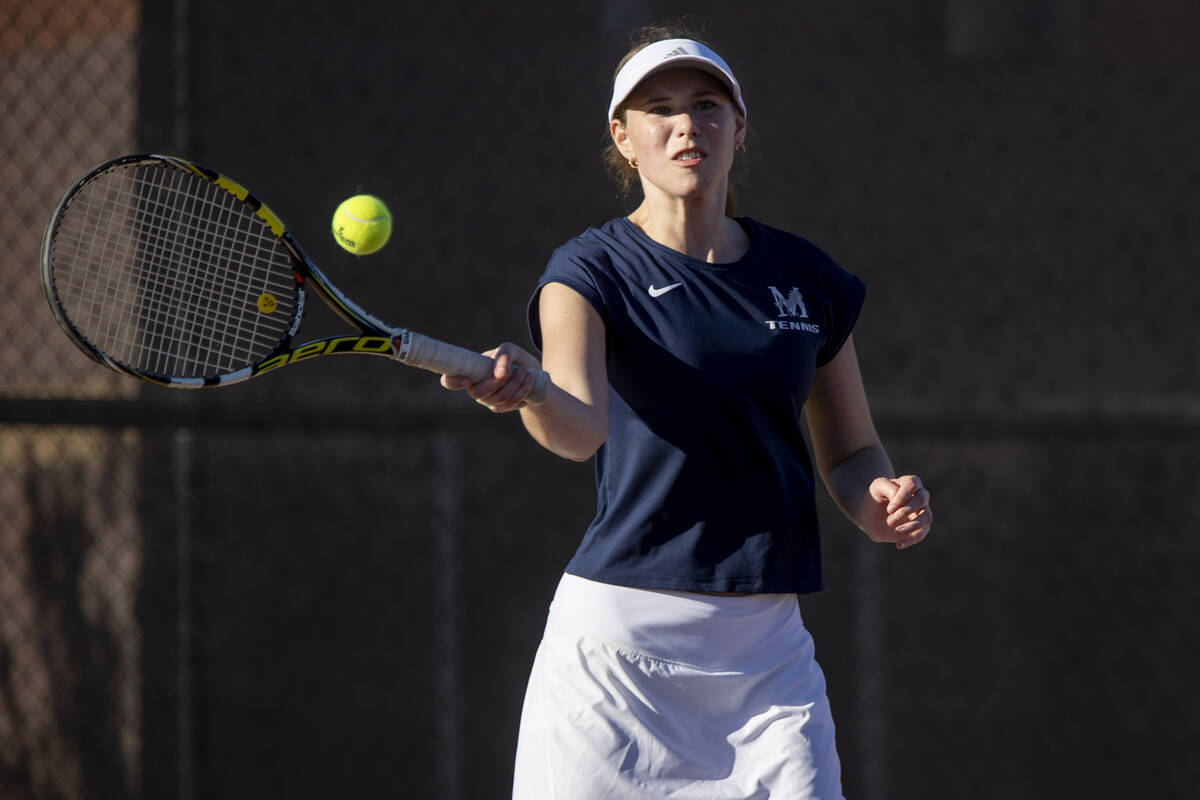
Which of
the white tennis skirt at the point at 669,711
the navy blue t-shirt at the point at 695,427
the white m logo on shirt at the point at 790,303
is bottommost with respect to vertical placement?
the white tennis skirt at the point at 669,711

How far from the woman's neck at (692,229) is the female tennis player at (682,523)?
34 millimetres

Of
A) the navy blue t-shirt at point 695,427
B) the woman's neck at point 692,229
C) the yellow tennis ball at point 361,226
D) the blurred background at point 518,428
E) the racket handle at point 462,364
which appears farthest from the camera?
the blurred background at point 518,428

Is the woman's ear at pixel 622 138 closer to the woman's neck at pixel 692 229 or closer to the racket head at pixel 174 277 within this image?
the woman's neck at pixel 692 229

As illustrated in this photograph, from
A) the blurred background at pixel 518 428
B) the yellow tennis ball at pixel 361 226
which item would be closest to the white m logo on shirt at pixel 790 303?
the yellow tennis ball at pixel 361 226

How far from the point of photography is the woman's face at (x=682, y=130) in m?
1.91

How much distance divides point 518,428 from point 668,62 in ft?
5.07

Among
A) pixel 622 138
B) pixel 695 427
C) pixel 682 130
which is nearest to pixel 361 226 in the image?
pixel 622 138

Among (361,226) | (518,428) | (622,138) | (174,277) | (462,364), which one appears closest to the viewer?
(462,364)

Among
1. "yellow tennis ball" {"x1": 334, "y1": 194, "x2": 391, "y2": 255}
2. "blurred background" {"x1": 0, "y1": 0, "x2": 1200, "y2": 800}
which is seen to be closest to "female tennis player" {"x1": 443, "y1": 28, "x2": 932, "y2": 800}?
"yellow tennis ball" {"x1": 334, "y1": 194, "x2": 391, "y2": 255}

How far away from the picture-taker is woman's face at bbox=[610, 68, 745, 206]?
191 centimetres

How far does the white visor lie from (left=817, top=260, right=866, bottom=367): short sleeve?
30 centimetres

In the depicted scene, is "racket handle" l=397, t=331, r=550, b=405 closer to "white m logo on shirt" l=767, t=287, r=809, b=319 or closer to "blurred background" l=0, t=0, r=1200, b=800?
"white m logo on shirt" l=767, t=287, r=809, b=319

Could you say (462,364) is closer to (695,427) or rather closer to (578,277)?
(578,277)

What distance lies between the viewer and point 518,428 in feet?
10.8
